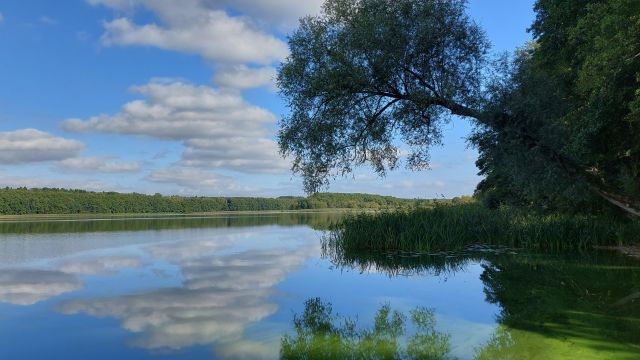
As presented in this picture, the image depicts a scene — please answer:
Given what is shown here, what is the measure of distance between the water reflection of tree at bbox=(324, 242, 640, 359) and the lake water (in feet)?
0.10

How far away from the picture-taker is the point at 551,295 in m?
8.77

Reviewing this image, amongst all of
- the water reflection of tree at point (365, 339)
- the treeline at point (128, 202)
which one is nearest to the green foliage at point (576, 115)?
the water reflection of tree at point (365, 339)

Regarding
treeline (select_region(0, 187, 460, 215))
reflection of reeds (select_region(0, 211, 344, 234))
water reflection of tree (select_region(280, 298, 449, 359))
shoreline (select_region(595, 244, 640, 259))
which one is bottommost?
water reflection of tree (select_region(280, 298, 449, 359))

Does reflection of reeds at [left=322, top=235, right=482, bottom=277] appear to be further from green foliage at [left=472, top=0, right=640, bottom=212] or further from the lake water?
green foliage at [left=472, top=0, right=640, bottom=212]

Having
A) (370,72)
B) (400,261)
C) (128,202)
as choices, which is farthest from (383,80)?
(128,202)

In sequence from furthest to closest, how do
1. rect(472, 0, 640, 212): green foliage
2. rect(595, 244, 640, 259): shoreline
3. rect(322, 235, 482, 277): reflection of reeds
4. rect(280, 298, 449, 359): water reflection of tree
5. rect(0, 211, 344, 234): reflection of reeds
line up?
rect(0, 211, 344, 234): reflection of reeds → rect(595, 244, 640, 259): shoreline → rect(322, 235, 482, 277): reflection of reeds → rect(472, 0, 640, 212): green foliage → rect(280, 298, 449, 359): water reflection of tree

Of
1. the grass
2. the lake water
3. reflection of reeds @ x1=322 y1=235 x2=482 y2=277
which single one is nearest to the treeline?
the grass

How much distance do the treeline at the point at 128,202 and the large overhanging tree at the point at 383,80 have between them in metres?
46.7

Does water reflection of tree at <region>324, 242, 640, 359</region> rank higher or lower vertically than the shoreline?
lower

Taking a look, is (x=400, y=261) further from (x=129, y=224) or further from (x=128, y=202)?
(x=128, y=202)

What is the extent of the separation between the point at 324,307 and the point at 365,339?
218 cm

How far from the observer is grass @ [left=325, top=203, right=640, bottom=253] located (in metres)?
16.8

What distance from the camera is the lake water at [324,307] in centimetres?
591

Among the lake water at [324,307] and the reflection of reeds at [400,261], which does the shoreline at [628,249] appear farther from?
the reflection of reeds at [400,261]
